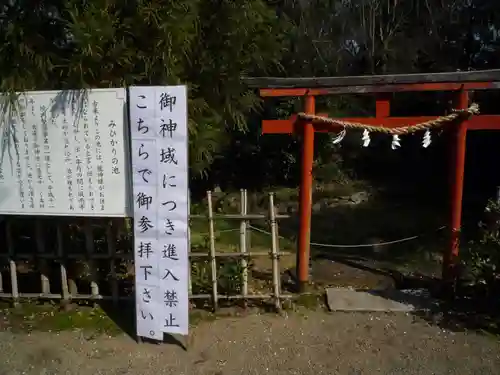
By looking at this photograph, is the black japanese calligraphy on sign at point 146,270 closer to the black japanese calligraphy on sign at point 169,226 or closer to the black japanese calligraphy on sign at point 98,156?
the black japanese calligraphy on sign at point 169,226

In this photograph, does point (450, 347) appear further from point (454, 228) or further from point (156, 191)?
point (156, 191)

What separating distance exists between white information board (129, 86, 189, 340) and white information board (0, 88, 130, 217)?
24 centimetres

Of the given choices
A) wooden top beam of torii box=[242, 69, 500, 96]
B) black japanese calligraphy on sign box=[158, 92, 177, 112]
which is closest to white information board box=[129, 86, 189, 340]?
black japanese calligraphy on sign box=[158, 92, 177, 112]

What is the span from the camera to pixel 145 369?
159 inches

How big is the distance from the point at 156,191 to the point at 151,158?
0.86ft

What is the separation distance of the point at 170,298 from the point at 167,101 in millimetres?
1576

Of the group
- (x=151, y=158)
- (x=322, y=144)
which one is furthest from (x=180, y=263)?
(x=322, y=144)

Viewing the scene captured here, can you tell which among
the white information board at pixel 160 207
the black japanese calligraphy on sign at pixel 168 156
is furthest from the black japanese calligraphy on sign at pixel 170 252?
the black japanese calligraphy on sign at pixel 168 156

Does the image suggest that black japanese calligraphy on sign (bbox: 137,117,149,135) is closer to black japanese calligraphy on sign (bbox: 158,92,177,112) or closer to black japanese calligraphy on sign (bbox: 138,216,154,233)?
black japanese calligraphy on sign (bbox: 158,92,177,112)

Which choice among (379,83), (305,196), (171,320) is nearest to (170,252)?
(171,320)

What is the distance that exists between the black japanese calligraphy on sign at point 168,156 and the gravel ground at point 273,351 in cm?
156

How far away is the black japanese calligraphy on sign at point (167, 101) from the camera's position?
398 centimetres

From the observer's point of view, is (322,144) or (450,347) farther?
(322,144)

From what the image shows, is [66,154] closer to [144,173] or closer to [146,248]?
[144,173]
